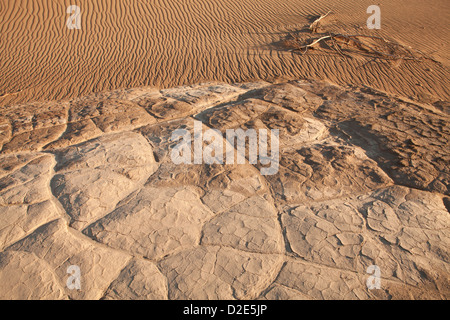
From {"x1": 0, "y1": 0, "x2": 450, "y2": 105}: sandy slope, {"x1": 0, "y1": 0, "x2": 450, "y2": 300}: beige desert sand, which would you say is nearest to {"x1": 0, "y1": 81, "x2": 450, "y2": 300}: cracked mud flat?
{"x1": 0, "y1": 0, "x2": 450, "y2": 300}: beige desert sand

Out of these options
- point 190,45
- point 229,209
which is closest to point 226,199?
point 229,209

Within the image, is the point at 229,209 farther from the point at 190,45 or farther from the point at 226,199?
the point at 190,45

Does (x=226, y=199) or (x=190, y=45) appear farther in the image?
(x=190, y=45)

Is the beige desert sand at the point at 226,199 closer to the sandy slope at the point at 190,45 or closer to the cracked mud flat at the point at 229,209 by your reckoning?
the cracked mud flat at the point at 229,209

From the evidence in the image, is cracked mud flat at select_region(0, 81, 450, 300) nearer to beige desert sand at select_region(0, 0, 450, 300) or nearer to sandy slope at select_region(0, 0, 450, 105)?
beige desert sand at select_region(0, 0, 450, 300)
